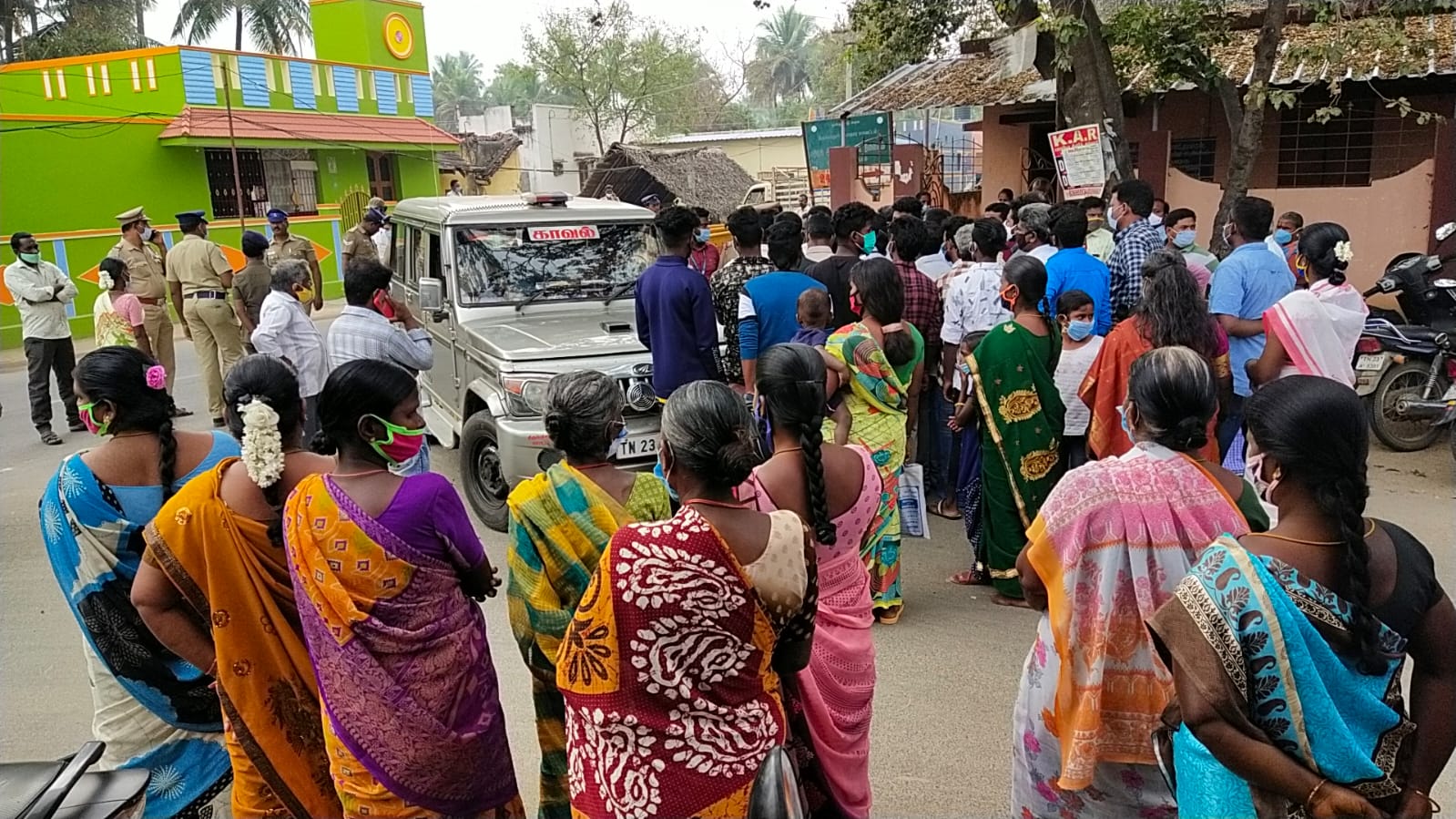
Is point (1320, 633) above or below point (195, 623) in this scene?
above

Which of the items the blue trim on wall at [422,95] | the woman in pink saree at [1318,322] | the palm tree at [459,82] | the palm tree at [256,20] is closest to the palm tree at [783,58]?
the palm tree at [459,82]

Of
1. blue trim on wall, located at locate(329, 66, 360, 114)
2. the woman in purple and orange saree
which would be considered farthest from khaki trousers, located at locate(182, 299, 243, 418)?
blue trim on wall, located at locate(329, 66, 360, 114)

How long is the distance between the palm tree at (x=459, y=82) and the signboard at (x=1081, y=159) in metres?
67.6

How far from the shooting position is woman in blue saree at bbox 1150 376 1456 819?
5.64ft

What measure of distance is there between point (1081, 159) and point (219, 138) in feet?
47.2

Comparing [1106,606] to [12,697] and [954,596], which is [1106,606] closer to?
[954,596]

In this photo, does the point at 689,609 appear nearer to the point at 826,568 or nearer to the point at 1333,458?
the point at 826,568

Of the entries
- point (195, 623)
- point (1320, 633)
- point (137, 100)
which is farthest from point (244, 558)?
point (137, 100)

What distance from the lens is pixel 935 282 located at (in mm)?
6477

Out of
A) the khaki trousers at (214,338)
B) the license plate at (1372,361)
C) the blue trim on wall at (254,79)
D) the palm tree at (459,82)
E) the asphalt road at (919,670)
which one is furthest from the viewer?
the palm tree at (459,82)

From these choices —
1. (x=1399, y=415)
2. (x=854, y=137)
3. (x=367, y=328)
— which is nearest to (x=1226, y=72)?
(x=1399, y=415)

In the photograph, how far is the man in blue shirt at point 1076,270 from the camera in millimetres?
5387

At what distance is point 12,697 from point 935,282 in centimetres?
530

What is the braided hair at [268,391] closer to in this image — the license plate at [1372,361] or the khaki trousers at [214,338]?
the license plate at [1372,361]
